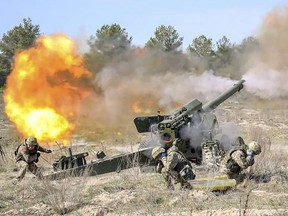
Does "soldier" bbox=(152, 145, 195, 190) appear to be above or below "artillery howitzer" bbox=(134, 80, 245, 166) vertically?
below

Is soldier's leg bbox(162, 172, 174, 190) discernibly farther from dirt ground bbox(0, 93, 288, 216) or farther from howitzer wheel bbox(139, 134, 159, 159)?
howitzer wheel bbox(139, 134, 159, 159)

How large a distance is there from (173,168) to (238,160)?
1266 mm

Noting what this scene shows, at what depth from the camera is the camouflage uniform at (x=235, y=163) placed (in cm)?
934

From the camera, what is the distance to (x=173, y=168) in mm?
9141

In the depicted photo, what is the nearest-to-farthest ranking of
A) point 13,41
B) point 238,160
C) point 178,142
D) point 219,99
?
point 238,160 < point 178,142 < point 219,99 < point 13,41

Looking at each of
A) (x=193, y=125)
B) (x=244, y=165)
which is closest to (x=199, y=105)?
(x=193, y=125)

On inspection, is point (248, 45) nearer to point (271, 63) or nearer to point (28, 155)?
point (271, 63)

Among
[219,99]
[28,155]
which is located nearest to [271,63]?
[219,99]

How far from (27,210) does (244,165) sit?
4077mm

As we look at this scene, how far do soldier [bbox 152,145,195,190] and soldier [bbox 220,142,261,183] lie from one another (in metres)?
0.69

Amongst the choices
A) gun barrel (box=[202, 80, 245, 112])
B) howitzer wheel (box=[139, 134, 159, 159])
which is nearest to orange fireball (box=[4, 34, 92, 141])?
howitzer wheel (box=[139, 134, 159, 159])

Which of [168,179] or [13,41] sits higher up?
[13,41]

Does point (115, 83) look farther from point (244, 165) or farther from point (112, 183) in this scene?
point (244, 165)

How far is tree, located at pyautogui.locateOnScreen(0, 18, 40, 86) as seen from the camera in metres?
32.2
